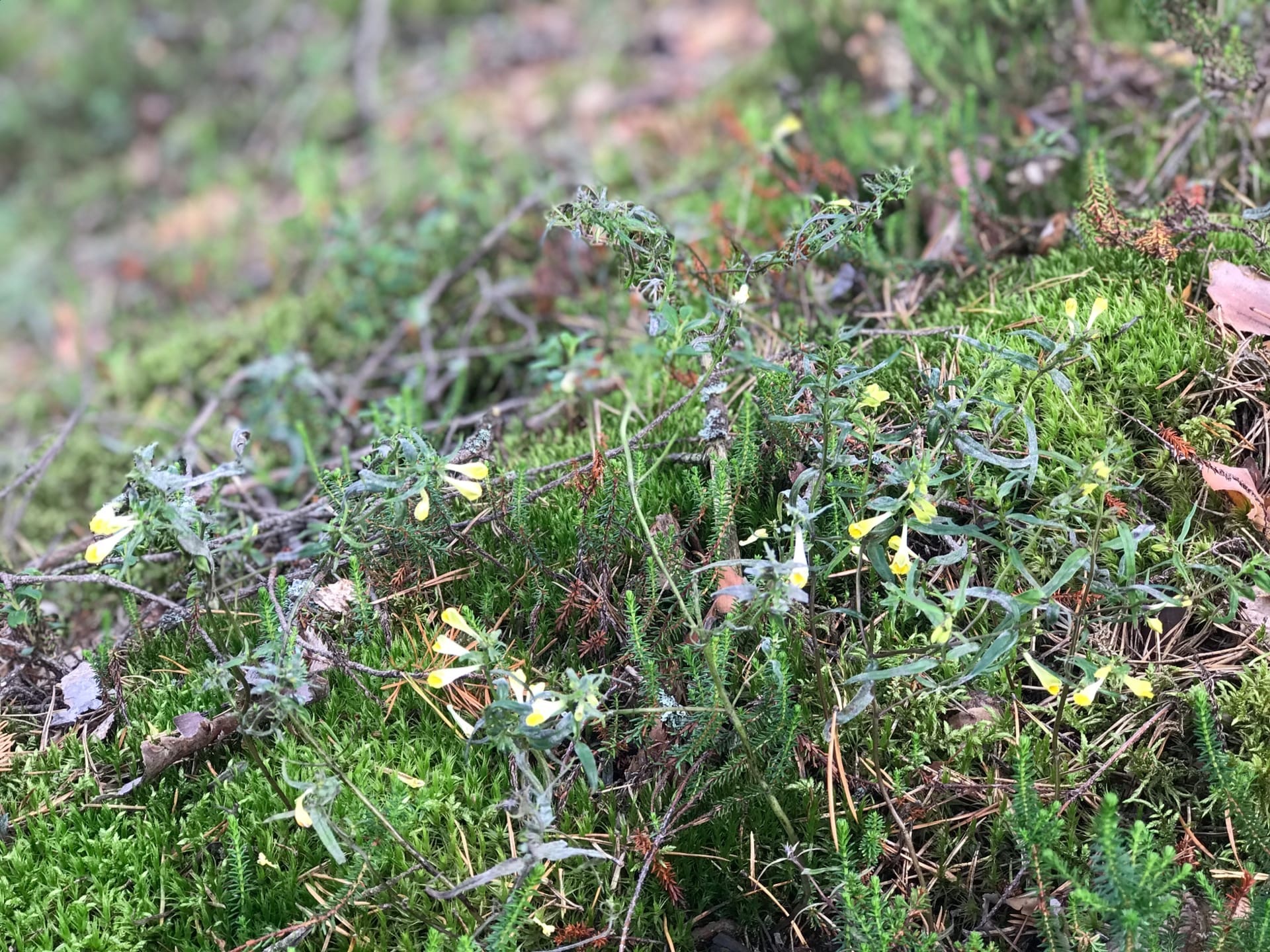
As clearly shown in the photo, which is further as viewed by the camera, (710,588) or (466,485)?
(710,588)

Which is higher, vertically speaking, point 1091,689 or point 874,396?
point 874,396

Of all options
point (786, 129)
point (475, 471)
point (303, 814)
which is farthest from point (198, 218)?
point (303, 814)

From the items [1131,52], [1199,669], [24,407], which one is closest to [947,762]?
[1199,669]

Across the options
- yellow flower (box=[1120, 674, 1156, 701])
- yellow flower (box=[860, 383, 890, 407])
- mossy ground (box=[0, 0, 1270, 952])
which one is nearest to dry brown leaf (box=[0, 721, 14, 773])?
mossy ground (box=[0, 0, 1270, 952])

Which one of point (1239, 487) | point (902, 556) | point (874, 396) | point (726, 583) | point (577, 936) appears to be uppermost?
point (874, 396)

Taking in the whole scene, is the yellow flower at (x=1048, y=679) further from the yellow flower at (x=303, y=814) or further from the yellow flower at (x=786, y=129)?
the yellow flower at (x=786, y=129)

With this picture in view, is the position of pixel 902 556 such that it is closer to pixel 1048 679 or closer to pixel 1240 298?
pixel 1048 679

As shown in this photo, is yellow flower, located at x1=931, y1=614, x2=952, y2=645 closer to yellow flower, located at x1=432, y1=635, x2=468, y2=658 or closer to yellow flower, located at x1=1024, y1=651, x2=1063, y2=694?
yellow flower, located at x1=1024, y1=651, x2=1063, y2=694
